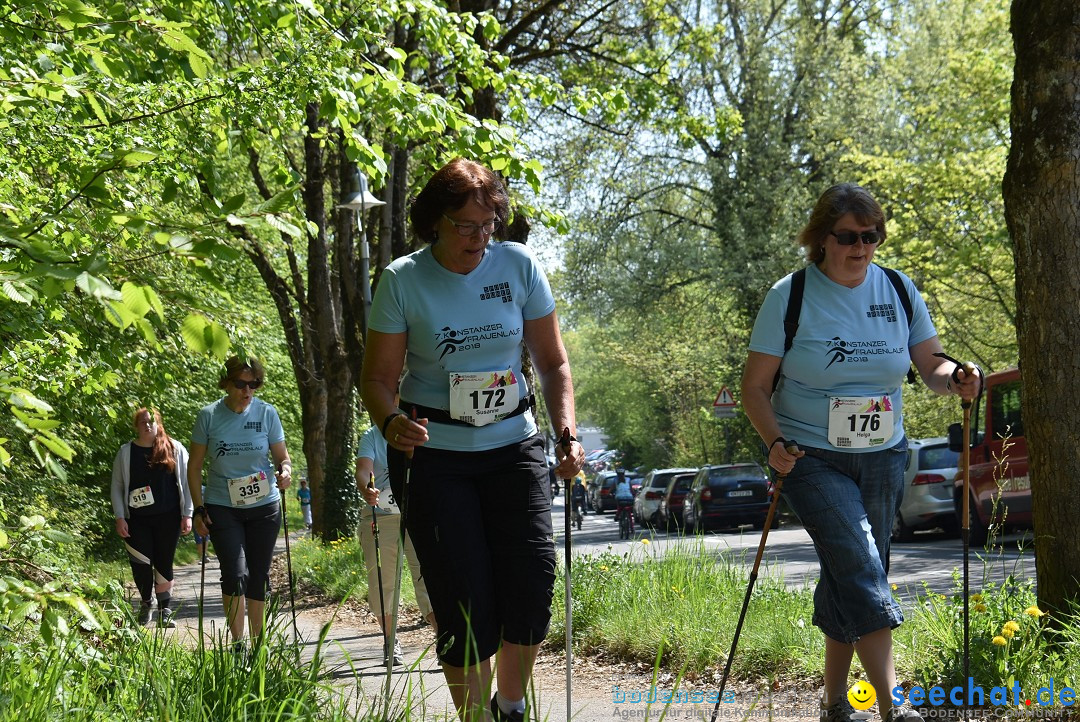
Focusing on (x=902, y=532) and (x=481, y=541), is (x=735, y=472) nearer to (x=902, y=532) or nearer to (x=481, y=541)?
(x=902, y=532)

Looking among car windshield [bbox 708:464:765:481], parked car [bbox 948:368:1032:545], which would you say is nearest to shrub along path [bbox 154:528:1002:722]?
parked car [bbox 948:368:1032:545]

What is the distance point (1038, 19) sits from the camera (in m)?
5.58

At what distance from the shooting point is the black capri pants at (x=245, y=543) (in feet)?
24.9

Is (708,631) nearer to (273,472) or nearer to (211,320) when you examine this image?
(273,472)

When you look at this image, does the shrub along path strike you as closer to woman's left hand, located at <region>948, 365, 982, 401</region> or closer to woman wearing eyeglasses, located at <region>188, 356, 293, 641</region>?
woman wearing eyeglasses, located at <region>188, 356, 293, 641</region>

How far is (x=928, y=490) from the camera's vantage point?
18.9 m

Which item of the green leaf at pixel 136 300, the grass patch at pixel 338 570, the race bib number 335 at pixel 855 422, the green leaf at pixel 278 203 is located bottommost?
Answer: the grass patch at pixel 338 570

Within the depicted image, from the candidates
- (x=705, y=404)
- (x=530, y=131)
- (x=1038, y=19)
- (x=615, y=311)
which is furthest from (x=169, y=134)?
(x=705, y=404)

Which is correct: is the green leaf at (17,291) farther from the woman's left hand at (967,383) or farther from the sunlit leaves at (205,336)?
the woman's left hand at (967,383)

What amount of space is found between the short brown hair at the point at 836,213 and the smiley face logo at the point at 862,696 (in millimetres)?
1658

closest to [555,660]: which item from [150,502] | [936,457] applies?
[150,502]

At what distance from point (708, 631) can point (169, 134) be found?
5041 millimetres

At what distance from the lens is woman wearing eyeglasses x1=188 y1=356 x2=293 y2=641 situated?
7.59 metres

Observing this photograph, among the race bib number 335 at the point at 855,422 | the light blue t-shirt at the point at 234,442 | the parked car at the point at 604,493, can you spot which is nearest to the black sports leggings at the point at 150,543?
the light blue t-shirt at the point at 234,442
